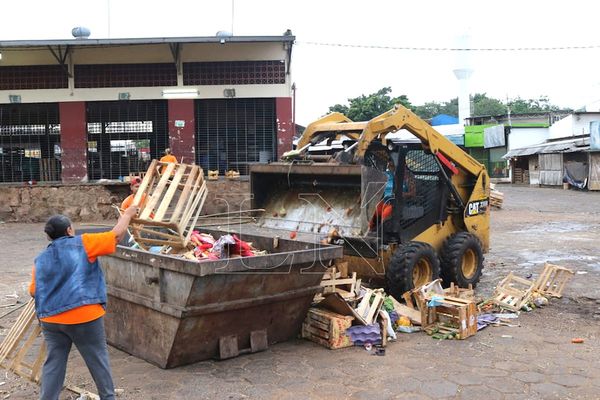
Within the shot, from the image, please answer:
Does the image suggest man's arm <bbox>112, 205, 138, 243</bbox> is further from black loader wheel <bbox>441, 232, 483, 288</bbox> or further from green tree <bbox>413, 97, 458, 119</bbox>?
green tree <bbox>413, 97, 458, 119</bbox>

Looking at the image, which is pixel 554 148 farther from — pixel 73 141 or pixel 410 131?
pixel 410 131

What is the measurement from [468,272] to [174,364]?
4716 millimetres

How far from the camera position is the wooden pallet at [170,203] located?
17.5ft

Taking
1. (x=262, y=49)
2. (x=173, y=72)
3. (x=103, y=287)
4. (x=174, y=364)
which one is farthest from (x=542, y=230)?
(x=103, y=287)

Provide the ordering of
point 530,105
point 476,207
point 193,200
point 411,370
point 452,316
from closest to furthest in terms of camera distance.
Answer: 1. point 411,370
2. point 193,200
3. point 452,316
4. point 476,207
5. point 530,105

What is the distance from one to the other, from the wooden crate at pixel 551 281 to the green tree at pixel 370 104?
37.7m

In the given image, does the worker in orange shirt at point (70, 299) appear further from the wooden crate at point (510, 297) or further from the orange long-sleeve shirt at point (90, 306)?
the wooden crate at point (510, 297)

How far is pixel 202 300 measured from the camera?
4895 millimetres

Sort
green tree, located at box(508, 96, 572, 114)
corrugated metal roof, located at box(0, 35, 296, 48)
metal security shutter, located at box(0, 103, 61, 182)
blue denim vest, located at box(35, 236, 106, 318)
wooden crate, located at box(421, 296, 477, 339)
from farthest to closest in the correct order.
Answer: green tree, located at box(508, 96, 572, 114), metal security shutter, located at box(0, 103, 61, 182), corrugated metal roof, located at box(0, 35, 296, 48), wooden crate, located at box(421, 296, 477, 339), blue denim vest, located at box(35, 236, 106, 318)

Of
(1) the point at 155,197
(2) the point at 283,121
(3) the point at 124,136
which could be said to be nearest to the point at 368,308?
(1) the point at 155,197

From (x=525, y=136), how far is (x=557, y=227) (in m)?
26.4

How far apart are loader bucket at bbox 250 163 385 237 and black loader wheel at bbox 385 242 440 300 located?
1.74 feet

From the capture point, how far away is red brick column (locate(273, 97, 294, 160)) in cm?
1748

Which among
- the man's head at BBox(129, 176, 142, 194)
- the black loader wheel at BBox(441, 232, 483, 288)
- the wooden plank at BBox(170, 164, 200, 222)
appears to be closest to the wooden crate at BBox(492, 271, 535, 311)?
the black loader wheel at BBox(441, 232, 483, 288)
